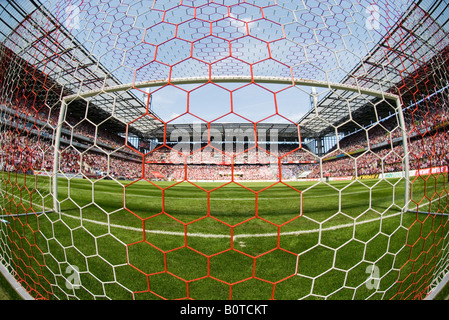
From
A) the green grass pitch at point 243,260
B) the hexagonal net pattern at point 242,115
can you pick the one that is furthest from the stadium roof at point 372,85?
the green grass pitch at point 243,260

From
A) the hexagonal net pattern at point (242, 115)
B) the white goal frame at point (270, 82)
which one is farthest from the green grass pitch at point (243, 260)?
the white goal frame at point (270, 82)

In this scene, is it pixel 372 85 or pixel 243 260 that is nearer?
pixel 372 85

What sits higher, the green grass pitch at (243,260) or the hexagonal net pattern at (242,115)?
the hexagonal net pattern at (242,115)

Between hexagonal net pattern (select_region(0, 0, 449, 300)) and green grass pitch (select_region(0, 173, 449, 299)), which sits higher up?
hexagonal net pattern (select_region(0, 0, 449, 300))

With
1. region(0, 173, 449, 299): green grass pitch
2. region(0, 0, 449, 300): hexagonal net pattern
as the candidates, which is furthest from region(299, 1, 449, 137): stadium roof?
region(0, 173, 449, 299): green grass pitch

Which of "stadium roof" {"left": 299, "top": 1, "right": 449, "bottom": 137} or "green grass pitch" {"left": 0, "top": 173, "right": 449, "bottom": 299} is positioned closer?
"stadium roof" {"left": 299, "top": 1, "right": 449, "bottom": 137}

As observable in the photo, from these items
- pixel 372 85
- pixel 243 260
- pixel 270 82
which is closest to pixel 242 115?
pixel 270 82

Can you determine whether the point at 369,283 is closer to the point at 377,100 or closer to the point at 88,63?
the point at 377,100

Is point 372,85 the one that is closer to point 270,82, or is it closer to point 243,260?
point 270,82

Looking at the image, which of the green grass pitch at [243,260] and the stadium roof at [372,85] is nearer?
the stadium roof at [372,85]

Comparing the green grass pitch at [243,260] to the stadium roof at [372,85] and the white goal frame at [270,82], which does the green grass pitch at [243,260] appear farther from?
the stadium roof at [372,85]

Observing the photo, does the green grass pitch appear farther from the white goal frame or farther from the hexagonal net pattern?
the white goal frame
